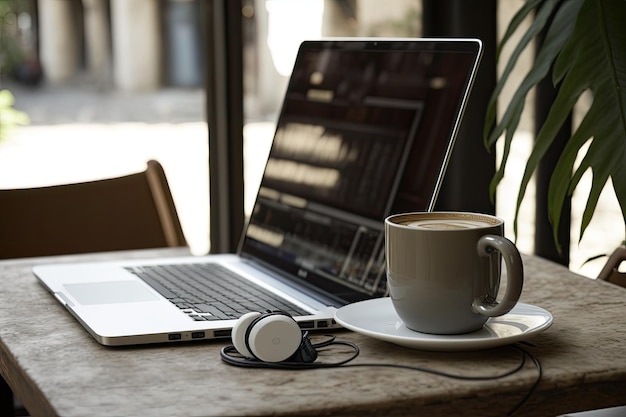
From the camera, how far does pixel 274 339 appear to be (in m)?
0.89

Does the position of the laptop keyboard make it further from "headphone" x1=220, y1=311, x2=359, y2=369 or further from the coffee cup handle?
the coffee cup handle

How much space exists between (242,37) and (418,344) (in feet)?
7.16

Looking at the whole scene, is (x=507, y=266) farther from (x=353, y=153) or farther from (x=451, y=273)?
(x=353, y=153)

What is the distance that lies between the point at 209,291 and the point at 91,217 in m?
0.69

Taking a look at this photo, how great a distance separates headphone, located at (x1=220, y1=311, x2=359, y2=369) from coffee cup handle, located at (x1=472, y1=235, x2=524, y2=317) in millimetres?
153

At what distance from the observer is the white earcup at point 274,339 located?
89 cm

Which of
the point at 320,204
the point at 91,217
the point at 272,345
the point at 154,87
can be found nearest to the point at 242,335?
the point at 272,345

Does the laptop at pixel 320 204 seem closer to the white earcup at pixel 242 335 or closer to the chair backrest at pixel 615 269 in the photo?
the white earcup at pixel 242 335

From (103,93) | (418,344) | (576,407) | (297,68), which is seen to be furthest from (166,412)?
(103,93)

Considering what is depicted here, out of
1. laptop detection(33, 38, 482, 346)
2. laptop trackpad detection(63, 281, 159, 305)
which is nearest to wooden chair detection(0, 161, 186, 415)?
laptop detection(33, 38, 482, 346)

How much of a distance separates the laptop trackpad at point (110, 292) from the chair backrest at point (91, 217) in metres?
0.55

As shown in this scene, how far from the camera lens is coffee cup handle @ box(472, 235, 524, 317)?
886 mm

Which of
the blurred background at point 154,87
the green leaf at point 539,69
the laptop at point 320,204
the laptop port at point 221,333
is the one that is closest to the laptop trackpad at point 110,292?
the laptop at point 320,204

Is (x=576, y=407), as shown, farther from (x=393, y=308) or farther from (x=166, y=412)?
(x=166, y=412)
